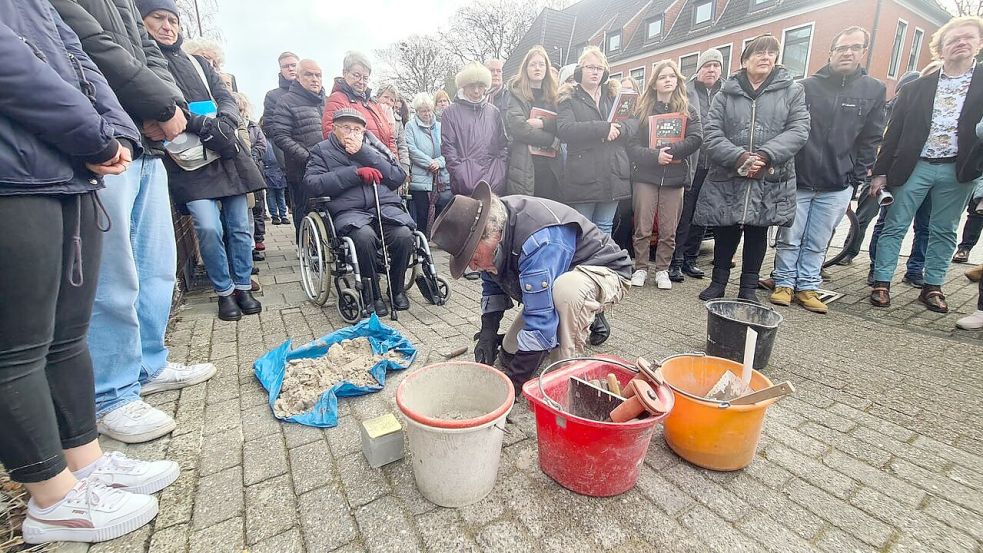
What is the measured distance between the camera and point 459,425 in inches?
54.9

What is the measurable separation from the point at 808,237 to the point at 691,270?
1.19 m

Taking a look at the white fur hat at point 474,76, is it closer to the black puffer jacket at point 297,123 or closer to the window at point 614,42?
the black puffer jacket at point 297,123

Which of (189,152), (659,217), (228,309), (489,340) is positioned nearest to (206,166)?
(189,152)

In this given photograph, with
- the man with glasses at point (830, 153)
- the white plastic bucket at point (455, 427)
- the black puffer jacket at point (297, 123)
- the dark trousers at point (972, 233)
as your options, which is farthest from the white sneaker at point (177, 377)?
the dark trousers at point (972, 233)

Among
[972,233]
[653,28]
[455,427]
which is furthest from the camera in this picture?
[653,28]

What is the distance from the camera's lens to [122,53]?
1794 millimetres

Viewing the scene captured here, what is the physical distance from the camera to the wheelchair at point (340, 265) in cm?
331

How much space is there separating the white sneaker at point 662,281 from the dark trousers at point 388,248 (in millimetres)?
2492

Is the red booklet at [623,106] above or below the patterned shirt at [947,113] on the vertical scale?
→ above

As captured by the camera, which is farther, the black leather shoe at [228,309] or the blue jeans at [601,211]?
the blue jeans at [601,211]

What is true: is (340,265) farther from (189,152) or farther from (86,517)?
(86,517)

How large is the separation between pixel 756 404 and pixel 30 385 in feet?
7.75

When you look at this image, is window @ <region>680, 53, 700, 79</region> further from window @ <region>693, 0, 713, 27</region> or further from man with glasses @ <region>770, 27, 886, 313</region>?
man with glasses @ <region>770, 27, 886, 313</region>

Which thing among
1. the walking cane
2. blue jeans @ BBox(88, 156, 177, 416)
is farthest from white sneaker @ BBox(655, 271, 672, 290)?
blue jeans @ BBox(88, 156, 177, 416)
